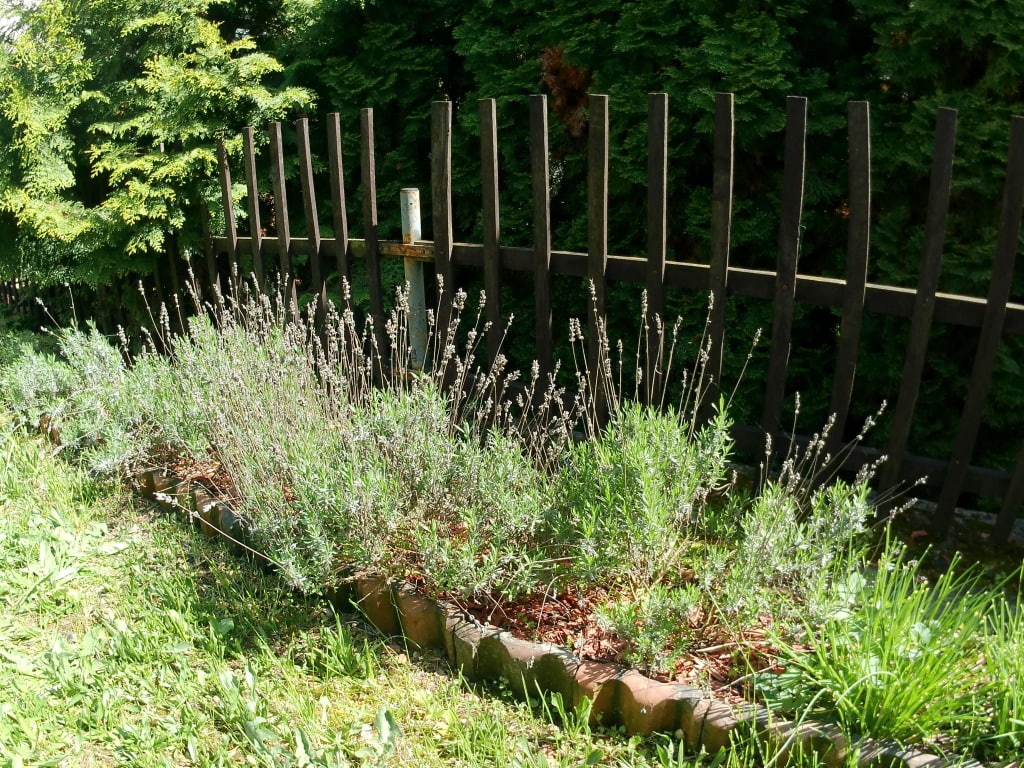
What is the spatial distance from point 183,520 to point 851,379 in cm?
300

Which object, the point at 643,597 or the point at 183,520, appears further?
the point at 183,520

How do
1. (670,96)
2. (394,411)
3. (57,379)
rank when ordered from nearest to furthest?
(394,411) < (670,96) < (57,379)

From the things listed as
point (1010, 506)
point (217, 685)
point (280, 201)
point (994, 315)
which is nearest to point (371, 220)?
point (280, 201)

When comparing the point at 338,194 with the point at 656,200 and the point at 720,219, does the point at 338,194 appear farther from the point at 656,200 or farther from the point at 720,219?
the point at 720,219

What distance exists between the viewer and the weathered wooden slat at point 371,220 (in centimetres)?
451

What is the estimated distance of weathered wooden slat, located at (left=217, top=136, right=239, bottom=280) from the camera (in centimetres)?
536

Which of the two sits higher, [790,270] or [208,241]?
[208,241]

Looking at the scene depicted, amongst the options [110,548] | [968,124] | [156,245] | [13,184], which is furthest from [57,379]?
[968,124]

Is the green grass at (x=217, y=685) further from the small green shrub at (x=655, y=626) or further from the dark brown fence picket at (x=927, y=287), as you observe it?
the dark brown fence picket at (x=927, y=287)

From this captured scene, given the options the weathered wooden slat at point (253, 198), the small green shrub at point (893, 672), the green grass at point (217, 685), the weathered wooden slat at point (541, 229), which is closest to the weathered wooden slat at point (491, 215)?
the weathered wooden slat at point (541, 229)

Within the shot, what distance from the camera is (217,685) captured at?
9.09 ft

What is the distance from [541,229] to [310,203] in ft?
5.47

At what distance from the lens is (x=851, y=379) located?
338 centimetres

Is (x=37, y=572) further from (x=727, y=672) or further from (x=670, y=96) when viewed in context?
(x=670, y=96)
